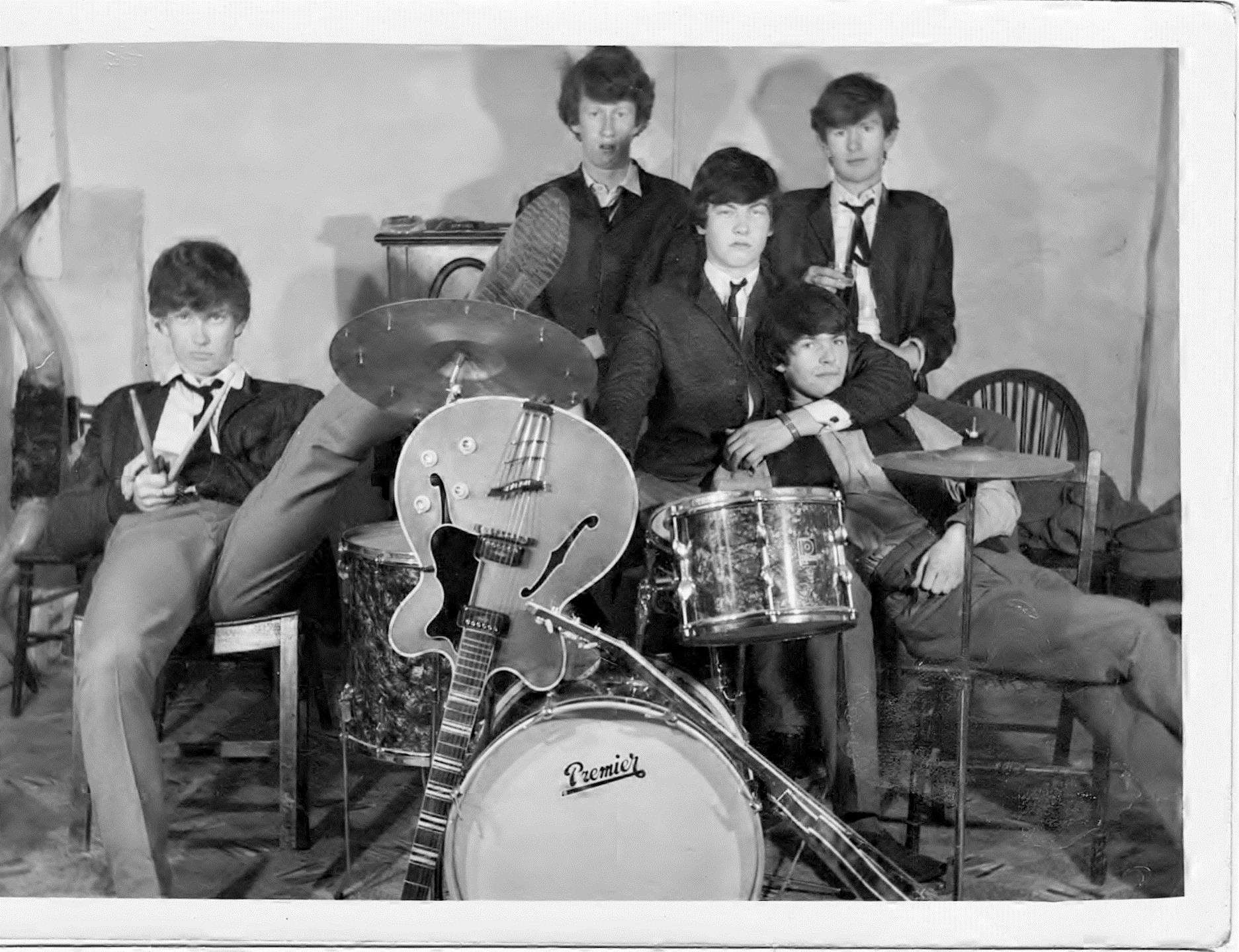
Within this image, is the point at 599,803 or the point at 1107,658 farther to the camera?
the point at 1107,658

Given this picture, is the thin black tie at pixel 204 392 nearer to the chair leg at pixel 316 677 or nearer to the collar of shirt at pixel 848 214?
the chair leg at pixel 316 677

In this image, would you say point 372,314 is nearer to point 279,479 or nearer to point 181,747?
point 279,479

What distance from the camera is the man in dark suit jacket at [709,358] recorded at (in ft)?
16.0

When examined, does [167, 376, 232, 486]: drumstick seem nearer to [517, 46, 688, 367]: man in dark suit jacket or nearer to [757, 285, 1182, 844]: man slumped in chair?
[517, 46, 688, 367]: man in dark suit jacket

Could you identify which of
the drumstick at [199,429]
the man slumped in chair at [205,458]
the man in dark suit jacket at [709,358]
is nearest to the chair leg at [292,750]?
the man slumped in chair at [205,458]

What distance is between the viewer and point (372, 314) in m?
4.62

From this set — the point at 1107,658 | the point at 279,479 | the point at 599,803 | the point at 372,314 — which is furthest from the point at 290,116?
the point at 1107,658

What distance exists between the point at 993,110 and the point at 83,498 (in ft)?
10.5

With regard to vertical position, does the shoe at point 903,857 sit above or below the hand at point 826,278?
below

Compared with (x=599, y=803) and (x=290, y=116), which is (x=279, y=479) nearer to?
(x=290, y=116)

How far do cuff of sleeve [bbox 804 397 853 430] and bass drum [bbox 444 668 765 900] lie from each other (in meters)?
0.96

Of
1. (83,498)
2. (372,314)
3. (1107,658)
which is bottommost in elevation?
(1107,658)

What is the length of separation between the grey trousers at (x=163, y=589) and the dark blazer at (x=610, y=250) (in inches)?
26.5

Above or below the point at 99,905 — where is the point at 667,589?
above
